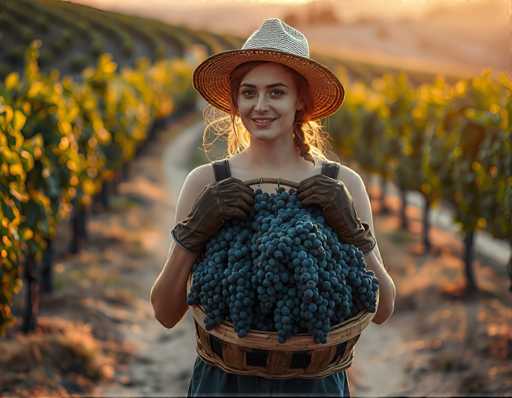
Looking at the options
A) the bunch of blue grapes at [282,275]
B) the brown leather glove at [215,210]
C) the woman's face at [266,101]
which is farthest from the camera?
the woman's face at [266,101]

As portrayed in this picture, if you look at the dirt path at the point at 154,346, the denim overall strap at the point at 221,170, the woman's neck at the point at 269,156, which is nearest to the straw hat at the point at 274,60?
the woman's neck at the point at 269,156

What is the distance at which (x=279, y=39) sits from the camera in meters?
2.56

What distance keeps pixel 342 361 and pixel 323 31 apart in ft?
307

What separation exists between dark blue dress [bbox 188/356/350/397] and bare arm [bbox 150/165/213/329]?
227mm

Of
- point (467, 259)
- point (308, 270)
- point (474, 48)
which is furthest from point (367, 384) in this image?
point (474, 48)

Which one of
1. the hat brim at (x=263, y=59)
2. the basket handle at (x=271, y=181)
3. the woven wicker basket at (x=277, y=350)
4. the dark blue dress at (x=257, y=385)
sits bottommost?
the dark blue dress at (x=257, y=385)

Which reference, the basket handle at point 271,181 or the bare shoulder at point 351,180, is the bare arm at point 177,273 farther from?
the bare shoulder at point 351,180

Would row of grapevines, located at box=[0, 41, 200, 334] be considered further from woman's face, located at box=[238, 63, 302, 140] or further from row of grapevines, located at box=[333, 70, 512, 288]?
row of grapevines, located at box=[333, 70, 512, 288]

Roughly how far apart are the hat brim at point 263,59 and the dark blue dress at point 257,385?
1133 mm

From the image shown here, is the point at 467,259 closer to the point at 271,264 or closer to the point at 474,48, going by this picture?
the point at 271,264

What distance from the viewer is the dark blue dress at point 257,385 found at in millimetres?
2312

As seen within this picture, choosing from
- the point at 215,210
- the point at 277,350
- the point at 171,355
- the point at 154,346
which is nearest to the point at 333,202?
the point at 215,210

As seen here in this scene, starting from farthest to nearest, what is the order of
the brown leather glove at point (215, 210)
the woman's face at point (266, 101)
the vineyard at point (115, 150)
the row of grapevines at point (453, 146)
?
the row of grapevines at point (453, 146) → the vineyard at point (115, 150) → the woman's face at point (266, 101) → the brown leather glove at point (215, 210)

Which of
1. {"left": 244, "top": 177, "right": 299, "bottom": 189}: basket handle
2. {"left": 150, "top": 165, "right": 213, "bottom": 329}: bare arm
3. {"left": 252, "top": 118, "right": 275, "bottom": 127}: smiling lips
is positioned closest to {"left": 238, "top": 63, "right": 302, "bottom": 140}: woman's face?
{"left": 252, "top": 118, "right": 275, "bottom": 127}: smiling lips
